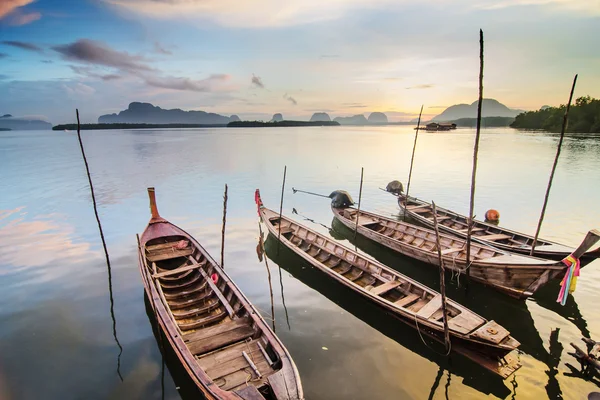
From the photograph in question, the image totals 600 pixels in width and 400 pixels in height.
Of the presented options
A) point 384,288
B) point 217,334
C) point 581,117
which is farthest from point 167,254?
point 581,117

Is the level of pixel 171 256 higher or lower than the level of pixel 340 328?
higher

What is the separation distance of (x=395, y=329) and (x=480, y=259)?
5.14 meters

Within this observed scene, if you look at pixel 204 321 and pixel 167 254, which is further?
pixel 167 254

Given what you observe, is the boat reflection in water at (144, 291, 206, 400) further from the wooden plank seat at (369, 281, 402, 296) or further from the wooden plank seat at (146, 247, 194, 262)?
the wooden plank seat at (369, 281, 402, 296)

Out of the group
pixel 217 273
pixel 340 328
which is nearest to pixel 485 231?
pixel 340 328

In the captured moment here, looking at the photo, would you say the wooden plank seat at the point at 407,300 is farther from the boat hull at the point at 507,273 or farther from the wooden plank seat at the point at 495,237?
the wooden plank seat at the point at 495,237

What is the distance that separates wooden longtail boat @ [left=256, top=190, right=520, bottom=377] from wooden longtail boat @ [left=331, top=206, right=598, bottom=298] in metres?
3.10

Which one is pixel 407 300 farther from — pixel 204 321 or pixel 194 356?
pixel 194 356

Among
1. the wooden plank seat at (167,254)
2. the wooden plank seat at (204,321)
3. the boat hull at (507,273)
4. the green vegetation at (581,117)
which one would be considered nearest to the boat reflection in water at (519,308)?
the boat hull at (507,273)

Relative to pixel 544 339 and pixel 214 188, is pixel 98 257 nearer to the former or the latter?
pixel 214 188

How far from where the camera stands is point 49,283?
44.8 ft

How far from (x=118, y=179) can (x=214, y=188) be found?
13463 mm

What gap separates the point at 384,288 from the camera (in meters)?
11.0

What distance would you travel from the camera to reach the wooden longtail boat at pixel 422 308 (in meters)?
8.21
